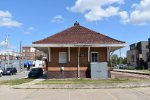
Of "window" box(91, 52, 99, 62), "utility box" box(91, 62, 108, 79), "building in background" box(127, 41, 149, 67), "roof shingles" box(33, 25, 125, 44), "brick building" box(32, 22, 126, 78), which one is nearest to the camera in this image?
"utility box" box(91, 62, 108, 79)

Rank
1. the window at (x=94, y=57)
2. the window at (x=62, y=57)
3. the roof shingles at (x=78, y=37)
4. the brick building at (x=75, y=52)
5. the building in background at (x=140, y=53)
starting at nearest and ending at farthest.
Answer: the brick building at (x=75, y=52) → the roof shingles at (x=78, y=37) → the window at (x=62, y=57) → the window at (x=94, y=57) → the building in background at (x=140, y=53)

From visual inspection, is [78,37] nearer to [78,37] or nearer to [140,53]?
[78,37]

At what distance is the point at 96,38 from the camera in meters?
41.5

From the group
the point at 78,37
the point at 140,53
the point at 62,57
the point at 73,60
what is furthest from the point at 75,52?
the point at 140,53

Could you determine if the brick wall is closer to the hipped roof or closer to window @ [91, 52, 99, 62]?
window @ [91, 52, 99, 62]

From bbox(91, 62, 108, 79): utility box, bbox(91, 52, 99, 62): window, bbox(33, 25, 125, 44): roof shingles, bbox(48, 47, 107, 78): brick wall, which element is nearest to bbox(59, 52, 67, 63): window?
bbox(48, 47, 107, 78): brick wall

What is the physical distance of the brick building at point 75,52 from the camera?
131ft

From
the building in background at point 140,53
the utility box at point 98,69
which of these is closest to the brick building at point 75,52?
the utility box at point 98,69

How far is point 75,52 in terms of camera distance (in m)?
41.0

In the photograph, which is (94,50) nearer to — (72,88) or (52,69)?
(52,69)

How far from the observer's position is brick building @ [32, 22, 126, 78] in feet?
131

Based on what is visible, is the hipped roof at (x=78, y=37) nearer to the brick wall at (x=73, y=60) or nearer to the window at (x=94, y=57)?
the brick wall at (x=73, y=60)

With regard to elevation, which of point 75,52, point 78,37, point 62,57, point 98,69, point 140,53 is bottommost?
point 98,69

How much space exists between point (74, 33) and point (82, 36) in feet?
3.74
